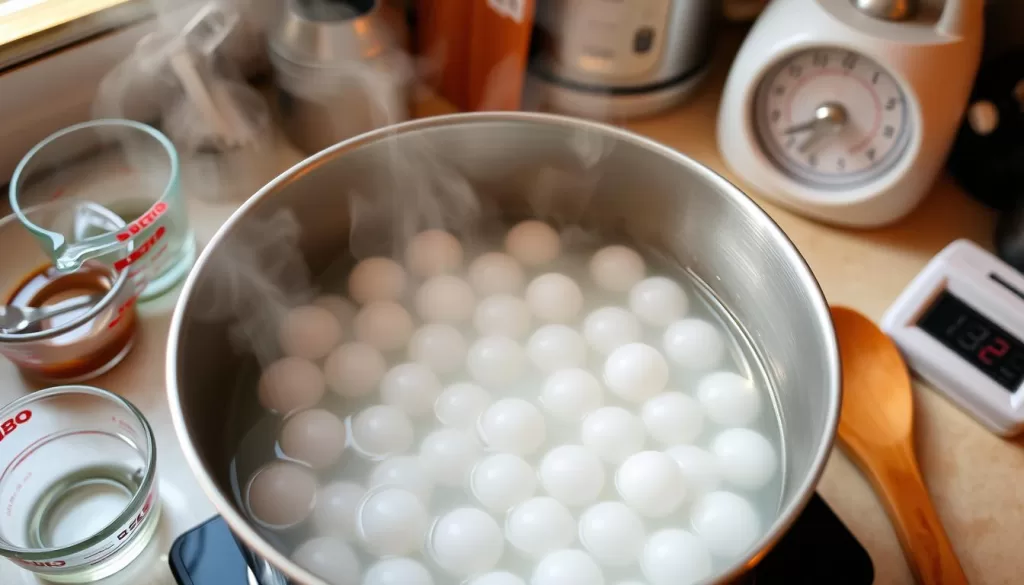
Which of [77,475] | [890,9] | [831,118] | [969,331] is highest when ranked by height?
[890,9]

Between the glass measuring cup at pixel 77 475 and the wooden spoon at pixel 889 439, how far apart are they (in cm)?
61

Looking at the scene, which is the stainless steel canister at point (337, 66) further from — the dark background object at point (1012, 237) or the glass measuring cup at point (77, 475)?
the dark background object at point (1012, 237)

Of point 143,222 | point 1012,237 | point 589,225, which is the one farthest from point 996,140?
point 143,222

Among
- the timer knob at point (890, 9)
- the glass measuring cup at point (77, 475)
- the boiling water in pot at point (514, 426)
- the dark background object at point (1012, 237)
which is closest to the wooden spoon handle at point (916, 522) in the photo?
the boiling water in pot at point (514, 426)

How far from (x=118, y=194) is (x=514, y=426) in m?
0.51

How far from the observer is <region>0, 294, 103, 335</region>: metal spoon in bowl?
30.6 inches

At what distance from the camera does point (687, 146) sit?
40.3 inches

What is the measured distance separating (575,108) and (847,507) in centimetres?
52

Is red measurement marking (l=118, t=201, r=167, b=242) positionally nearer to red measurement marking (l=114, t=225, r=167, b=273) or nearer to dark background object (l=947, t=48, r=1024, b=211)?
red measurement marking (l=114, t=225, r=167, b=273)

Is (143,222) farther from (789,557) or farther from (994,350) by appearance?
(994,350)

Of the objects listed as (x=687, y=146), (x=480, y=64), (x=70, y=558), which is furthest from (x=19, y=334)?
(x=687, y=146)

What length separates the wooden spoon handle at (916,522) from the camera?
69 centimetres

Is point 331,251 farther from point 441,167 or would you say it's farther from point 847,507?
point 847,507

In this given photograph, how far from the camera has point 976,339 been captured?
81cm
